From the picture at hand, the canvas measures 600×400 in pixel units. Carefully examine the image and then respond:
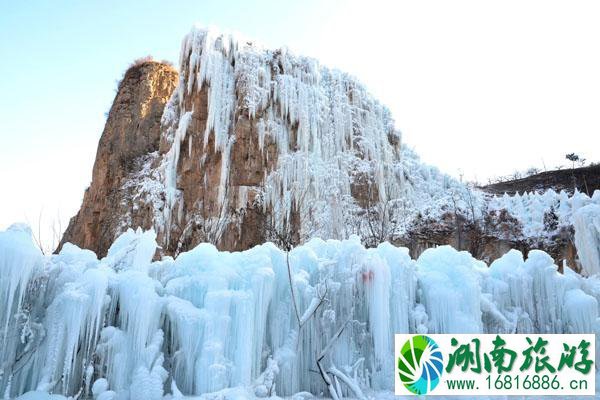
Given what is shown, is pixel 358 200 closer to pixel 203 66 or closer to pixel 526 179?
pixel 203 66

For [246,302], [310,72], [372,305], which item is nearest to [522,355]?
[372,305]

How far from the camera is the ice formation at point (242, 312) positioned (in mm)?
4602

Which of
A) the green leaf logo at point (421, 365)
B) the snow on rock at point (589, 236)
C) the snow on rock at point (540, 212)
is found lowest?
the green leaf logo at point (421, 365)

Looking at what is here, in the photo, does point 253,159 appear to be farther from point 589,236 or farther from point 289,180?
point 589,236

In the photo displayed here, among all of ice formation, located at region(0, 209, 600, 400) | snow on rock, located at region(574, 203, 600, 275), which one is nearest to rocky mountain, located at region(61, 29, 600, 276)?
snow on rock, located at region(574, 203, 600, 275)

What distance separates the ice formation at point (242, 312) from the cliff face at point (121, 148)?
11224 millimetres

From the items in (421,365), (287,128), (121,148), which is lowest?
(421,365)

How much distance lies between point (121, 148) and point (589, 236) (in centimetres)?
1658

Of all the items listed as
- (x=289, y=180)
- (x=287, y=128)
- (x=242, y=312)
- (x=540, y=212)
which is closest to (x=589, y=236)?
(x=242, y=312)

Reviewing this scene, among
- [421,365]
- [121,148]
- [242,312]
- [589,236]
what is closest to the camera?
[421,365]

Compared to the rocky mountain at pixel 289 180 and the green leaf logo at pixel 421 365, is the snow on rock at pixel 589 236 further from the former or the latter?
the rocky mountain at pixel 289 180

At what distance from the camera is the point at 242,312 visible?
5.03 meters

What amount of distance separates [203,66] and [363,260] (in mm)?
12505

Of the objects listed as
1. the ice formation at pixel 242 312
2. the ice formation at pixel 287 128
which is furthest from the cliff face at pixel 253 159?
the ice formation at pixel 242 312
